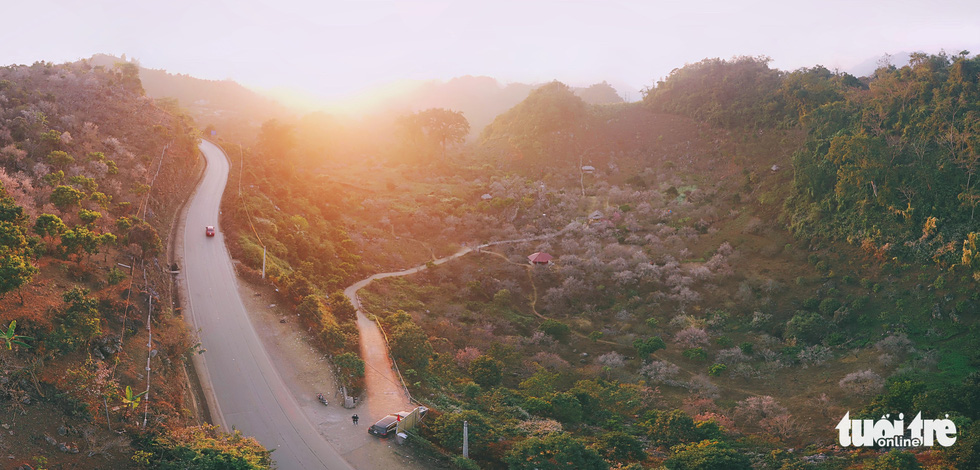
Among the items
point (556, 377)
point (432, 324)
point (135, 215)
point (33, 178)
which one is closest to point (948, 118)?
point (556, 377)

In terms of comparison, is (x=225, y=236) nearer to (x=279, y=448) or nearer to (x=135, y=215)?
(x=135, y=215)

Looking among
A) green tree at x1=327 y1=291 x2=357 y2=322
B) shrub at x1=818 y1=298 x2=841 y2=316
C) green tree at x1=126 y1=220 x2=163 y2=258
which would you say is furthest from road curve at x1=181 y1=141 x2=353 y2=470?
shrub at x1=818 y1=298 x2=841 y2=316

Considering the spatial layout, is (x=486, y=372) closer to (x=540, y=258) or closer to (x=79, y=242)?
(x=540, y=258)

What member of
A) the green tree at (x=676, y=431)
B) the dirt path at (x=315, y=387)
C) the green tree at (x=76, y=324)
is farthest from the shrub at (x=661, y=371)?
the green tree at (x=76, y=324)

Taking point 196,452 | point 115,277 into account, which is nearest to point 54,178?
point 115,277

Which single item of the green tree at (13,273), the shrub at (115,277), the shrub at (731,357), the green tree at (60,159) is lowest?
the shrub at (731,357)

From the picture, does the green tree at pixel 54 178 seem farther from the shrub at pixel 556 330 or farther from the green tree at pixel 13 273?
the shrub at pixel 556 330
